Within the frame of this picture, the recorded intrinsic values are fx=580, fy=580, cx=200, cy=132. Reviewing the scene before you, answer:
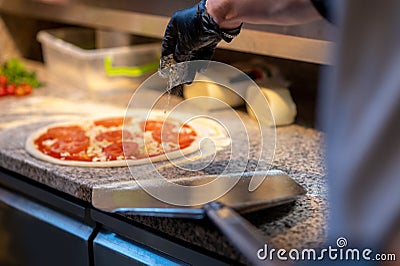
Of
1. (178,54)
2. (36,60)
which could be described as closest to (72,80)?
(36,60)

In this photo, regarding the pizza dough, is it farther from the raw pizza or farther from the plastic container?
the plastic container

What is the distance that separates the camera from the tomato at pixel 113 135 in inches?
52.9

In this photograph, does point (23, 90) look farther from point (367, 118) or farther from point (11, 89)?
point (367, 118)

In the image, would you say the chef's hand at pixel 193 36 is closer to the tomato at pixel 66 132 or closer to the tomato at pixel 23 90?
the tomato at pixel 66 132

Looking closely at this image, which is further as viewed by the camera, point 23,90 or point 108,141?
point 23,90

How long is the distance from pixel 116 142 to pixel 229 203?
0.48 metres

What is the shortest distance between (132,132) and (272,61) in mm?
451

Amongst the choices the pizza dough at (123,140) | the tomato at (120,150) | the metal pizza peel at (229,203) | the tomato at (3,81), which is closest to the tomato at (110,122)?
the pizza dough at (123,140)

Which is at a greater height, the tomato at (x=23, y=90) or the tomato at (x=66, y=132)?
the tomato at (x=66, y=132)

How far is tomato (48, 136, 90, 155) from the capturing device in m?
1.30

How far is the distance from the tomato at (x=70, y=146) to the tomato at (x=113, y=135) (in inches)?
1.3

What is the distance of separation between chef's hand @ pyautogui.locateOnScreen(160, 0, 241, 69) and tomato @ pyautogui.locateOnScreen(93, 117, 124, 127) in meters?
0.39

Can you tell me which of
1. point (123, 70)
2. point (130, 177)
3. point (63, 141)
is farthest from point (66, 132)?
point (123, 70)

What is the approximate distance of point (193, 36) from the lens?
1.02 meters
